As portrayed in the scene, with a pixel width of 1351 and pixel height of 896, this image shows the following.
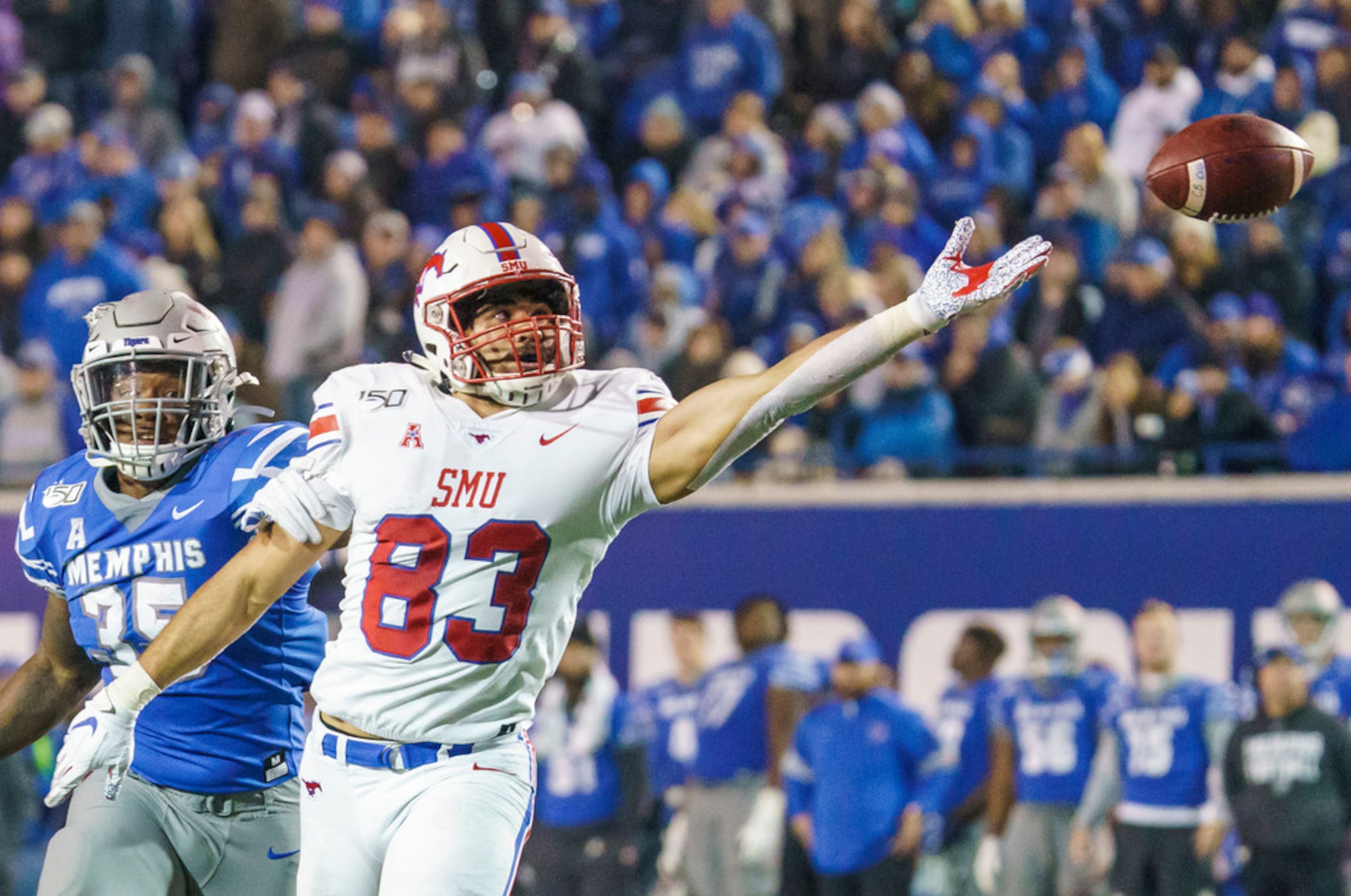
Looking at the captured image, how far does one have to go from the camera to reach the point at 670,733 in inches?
357

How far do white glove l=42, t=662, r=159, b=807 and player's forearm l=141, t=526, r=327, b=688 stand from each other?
0.16 feet

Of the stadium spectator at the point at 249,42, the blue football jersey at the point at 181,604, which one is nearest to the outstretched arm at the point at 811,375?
the blue football jersey at the point at 181,604

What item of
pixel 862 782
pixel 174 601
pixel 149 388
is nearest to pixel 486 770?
pixel 174 601

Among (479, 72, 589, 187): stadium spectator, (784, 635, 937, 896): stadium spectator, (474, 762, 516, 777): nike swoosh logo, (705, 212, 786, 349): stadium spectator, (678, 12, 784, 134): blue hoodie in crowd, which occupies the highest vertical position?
(678, 12, 784, 134): blue hoodie in crowd

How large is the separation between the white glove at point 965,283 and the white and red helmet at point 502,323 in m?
0.81

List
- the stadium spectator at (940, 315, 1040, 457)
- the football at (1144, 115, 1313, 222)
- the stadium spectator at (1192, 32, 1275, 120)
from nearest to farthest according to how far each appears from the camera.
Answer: the football at (1144, 115, 1313, 222) → the stadium spectator at (940, 315, 1040, 457) → the stadium spectator at (1192, 32, 1275, 120)

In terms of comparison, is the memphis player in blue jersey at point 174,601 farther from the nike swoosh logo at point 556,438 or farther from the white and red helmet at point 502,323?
the nike swoosh logo at point 556,438

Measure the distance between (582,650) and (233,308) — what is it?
3.15 metres

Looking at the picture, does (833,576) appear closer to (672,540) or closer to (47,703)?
(672,540)

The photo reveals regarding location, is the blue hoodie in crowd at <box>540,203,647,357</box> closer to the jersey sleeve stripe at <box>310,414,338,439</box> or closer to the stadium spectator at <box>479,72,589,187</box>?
the stadium spectator at <box>479,72,589,187</box>

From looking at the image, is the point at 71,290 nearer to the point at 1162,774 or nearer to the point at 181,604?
the point at 1162,774

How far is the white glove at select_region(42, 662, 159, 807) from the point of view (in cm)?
411

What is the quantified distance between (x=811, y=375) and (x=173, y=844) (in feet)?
6.08

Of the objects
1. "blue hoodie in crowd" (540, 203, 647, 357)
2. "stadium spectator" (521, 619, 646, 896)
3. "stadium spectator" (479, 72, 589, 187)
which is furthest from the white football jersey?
"stadium spectator" (479, 72, 589, 187)
